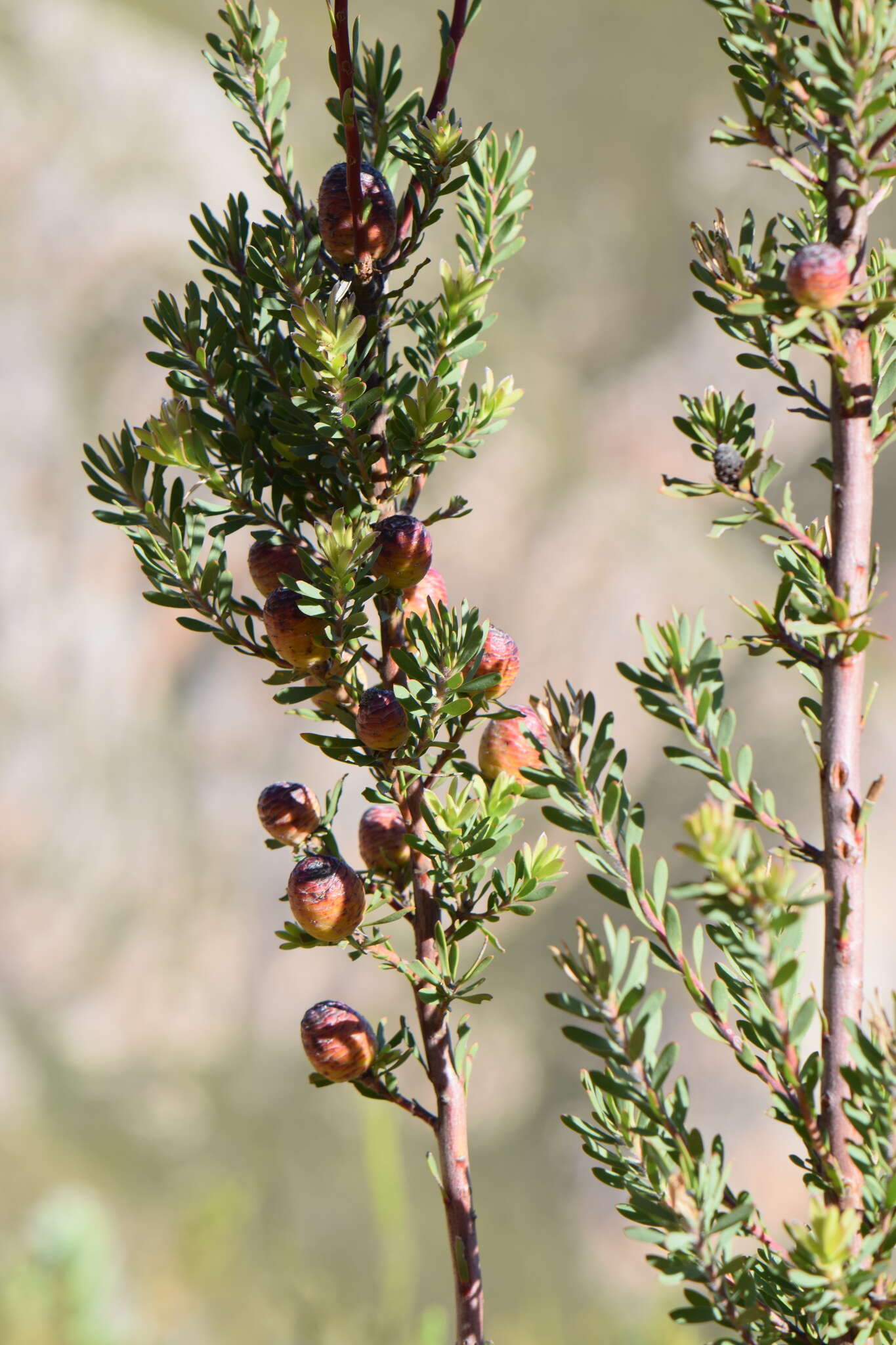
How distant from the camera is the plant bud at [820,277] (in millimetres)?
576

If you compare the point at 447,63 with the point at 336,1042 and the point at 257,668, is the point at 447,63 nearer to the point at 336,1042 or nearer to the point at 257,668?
the point at 336,1042

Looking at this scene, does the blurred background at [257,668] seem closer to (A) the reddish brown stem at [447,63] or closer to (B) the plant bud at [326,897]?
(B) the plant bud at [326,897]

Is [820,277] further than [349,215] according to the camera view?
No

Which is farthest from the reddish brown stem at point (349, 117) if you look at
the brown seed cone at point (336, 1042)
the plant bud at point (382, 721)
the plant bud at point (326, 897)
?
the brown seed cone at point (336, 1042)

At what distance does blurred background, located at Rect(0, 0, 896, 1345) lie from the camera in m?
3.71

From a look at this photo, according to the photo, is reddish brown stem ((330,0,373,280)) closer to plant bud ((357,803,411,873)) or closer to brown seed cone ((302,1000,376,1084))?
plant bud ((357,803,411,873))

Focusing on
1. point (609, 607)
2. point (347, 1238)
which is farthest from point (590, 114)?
point (347, 1238)

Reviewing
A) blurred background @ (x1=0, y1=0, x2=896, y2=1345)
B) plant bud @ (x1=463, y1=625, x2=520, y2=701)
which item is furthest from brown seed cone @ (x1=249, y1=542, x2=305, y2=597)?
blurred background @ (x1=0, y1=0, x2=896, y2=1345)

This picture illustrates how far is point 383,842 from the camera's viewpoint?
→ 0.83 meters

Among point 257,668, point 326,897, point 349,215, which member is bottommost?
point 326,897

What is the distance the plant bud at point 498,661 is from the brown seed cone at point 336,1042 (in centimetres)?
24

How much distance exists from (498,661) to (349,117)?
0.36 m

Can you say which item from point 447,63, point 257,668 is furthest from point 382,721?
point 257,668

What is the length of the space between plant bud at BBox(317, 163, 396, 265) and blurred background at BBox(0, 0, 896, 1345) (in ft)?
9.59
